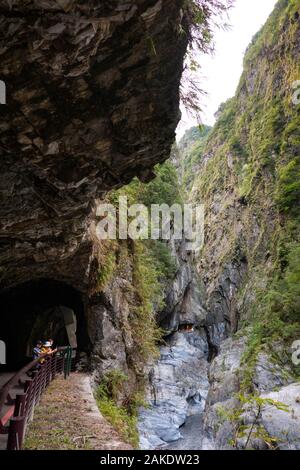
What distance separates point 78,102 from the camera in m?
6.30

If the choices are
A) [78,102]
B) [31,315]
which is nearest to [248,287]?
[31,315]

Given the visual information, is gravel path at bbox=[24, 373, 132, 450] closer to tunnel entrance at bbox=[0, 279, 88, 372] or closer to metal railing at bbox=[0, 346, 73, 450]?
metal railing at bbox=[0, 346, 73, 450]

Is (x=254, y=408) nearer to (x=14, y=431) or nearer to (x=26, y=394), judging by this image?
(x=26, y=394)

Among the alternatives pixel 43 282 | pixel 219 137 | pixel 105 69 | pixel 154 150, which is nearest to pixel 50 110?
pixel 105 69

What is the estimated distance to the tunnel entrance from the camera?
16.1 meters

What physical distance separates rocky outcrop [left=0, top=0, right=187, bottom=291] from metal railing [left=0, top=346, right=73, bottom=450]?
3.16 m

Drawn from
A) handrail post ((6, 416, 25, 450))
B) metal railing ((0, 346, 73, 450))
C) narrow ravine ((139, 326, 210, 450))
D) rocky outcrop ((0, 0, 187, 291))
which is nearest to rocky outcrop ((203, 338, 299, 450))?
narrow ravine ((139, 326, 210, 450))

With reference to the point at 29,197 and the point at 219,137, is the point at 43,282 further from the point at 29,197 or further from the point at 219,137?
the point at 219,137

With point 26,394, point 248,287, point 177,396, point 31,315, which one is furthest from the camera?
point 248,287

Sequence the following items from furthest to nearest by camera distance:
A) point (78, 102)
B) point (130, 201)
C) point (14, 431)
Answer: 1. point (130, 201)
2. point (78, 102)
3. point (14, 431)

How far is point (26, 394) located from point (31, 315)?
12.2 m

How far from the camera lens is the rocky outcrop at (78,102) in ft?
16.1

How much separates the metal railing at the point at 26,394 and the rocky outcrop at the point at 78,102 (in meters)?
3.16

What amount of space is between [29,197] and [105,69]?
3.05 meters
